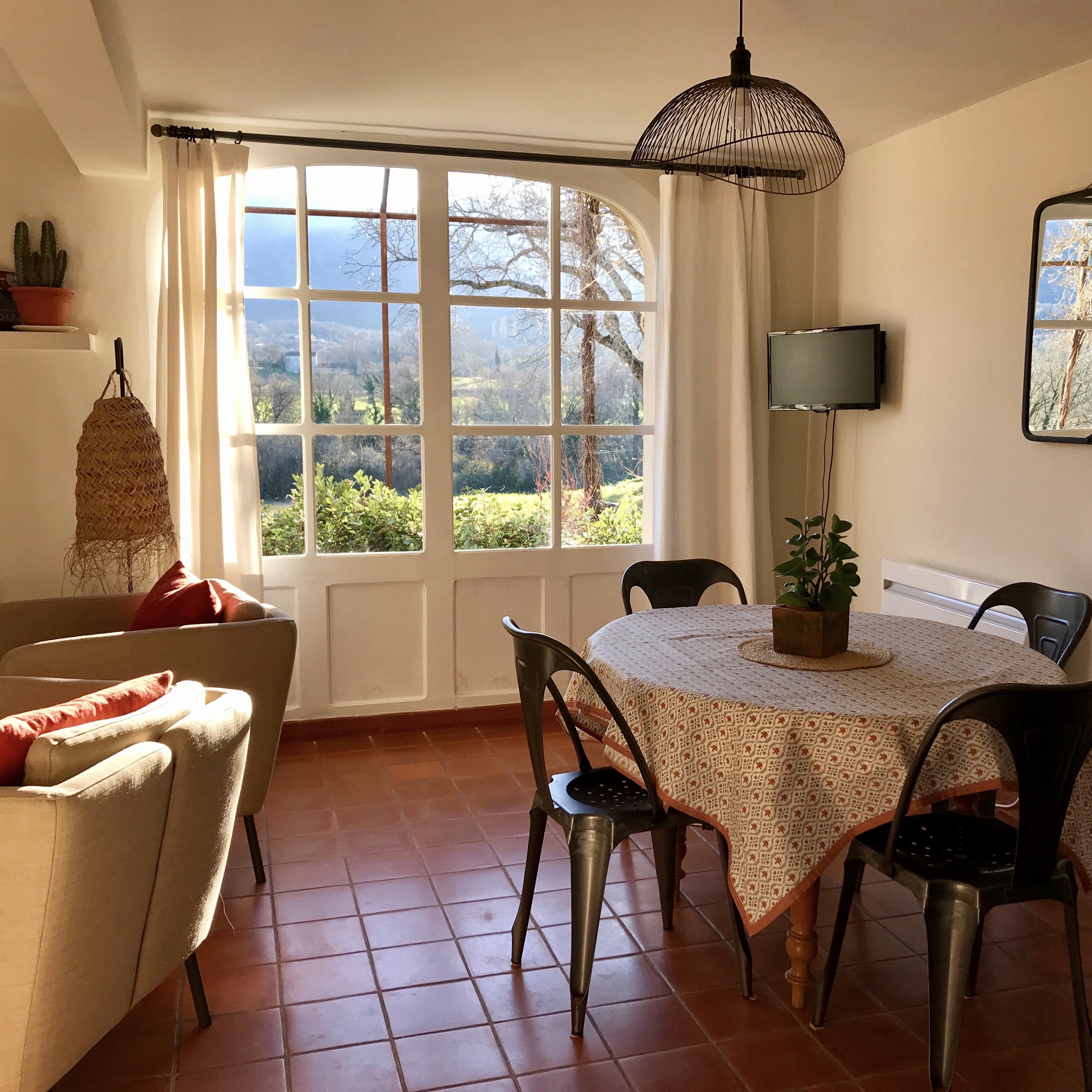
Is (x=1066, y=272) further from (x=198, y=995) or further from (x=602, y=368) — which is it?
(x=198, y=995)

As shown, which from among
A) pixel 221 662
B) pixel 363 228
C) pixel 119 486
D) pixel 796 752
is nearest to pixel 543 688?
pixel 796 752

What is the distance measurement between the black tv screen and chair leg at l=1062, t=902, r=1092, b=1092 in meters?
2.48

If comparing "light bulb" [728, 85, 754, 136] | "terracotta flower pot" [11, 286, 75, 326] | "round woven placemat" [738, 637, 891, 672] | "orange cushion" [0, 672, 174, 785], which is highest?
"light bulb" [728, 85, 754, 136]

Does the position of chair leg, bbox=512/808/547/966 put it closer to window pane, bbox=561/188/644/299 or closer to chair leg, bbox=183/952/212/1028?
chair leg, bbox=183/952/212/1028

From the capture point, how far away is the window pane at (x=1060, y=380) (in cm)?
321

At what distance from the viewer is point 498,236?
4.50 meters

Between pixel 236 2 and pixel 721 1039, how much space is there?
9.52ft

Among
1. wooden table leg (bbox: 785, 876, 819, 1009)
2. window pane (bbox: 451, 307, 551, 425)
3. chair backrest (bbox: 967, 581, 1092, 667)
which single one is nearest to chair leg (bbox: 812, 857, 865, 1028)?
wooden table leg (bbox: 785, 876, 819, 1009)

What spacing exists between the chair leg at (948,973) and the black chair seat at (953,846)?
6 centimetres

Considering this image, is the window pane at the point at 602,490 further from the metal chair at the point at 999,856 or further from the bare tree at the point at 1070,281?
the metal chair at the point at 999,856

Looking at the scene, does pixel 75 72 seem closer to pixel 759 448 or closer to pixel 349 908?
pixel 349 908

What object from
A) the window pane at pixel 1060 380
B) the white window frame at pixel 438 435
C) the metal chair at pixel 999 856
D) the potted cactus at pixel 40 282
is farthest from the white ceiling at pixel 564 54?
the metal chair at pixel 999 856

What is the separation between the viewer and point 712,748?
223 centimetres

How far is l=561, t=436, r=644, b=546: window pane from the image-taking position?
4.70 meters
